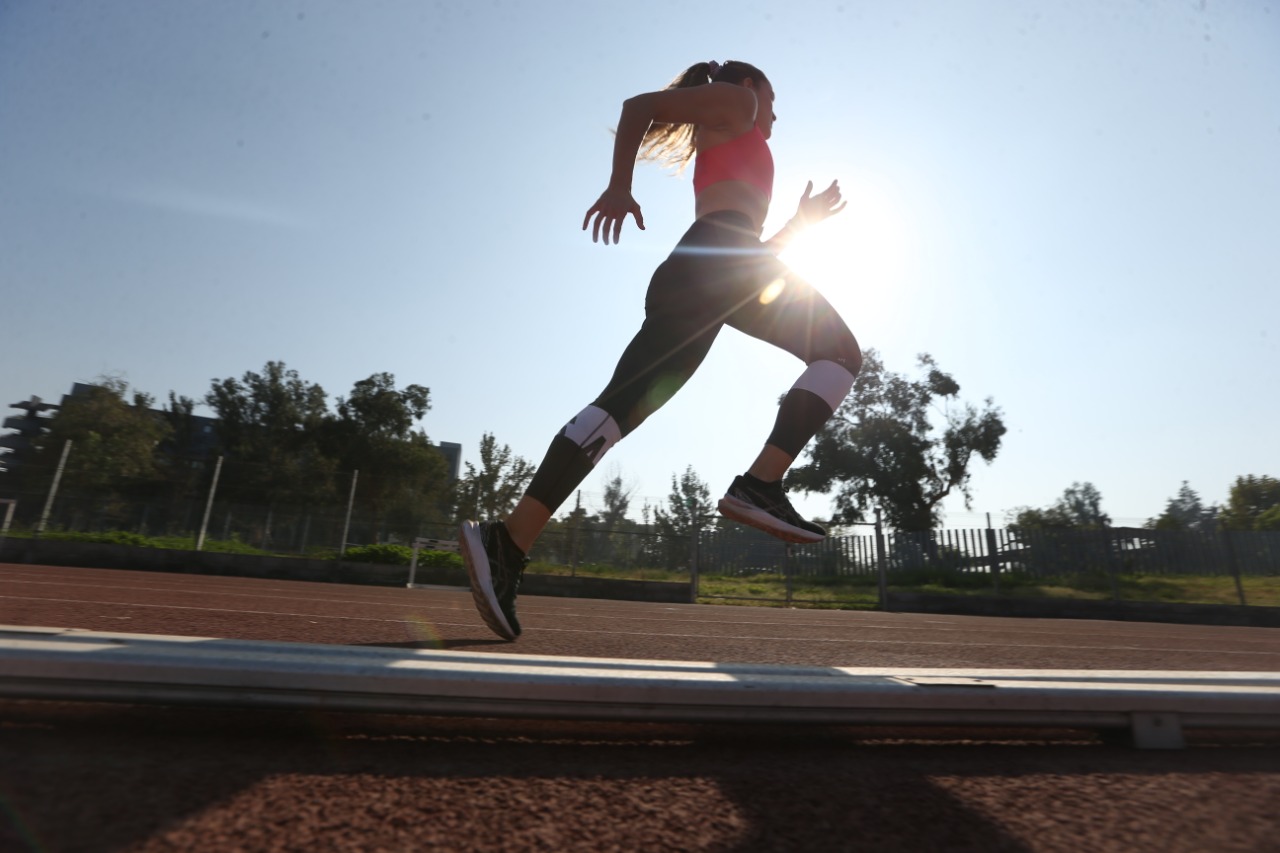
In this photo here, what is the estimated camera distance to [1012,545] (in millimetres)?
14680

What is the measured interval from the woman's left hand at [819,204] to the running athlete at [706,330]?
28 cm

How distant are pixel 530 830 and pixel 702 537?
13463 millimetres

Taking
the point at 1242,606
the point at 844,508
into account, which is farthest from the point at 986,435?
the point at 1242,606

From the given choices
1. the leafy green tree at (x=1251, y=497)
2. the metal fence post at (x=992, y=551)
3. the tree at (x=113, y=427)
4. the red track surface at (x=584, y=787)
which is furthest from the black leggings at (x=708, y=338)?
the leafy green tree at (x=1251, y=497)

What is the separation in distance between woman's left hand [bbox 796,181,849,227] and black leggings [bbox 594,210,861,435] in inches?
17.9

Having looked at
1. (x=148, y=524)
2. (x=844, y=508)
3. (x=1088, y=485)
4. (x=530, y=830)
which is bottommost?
(x=530, y=830)

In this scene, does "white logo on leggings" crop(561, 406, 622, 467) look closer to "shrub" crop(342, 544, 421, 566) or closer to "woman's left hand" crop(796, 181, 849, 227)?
"woman's left hand" crop(796, 181, 849, 227)

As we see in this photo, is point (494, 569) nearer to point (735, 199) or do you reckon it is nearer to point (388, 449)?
point (735, 199)

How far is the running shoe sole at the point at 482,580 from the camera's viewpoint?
5.63 ft

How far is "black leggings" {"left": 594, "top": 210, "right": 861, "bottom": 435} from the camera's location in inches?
73.2

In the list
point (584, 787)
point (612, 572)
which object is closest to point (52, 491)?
point (612, 572)

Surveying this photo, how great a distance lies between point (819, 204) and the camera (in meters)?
2.44

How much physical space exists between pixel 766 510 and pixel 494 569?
2.66ft

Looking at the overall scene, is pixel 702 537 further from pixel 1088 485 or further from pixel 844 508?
pixel 1088 485
